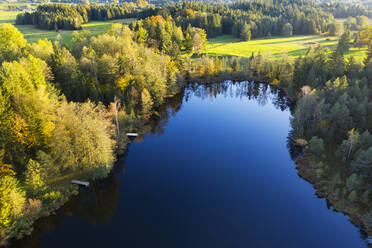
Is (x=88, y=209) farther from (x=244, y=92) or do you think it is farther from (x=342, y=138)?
(x=244, y=92)

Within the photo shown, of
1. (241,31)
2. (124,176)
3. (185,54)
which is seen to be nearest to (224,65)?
(185,54)

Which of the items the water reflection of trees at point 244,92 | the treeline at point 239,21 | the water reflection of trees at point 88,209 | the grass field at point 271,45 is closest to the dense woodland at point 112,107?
the water reflection of trees at point 88,209

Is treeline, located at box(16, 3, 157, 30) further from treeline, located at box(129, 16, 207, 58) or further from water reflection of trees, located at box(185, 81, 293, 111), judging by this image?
water reflection of trees, located at box(185, 81, 293, 111)

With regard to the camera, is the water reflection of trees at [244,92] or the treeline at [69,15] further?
the treeline at [69,15]

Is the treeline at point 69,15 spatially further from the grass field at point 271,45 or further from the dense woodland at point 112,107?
the dense woodland at point 112,107

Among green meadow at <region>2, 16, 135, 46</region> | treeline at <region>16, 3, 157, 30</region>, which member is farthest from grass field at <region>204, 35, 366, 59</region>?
green meadow at <region>2, 16, 135, 46</region>

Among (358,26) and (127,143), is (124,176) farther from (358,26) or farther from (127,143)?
(358,26)

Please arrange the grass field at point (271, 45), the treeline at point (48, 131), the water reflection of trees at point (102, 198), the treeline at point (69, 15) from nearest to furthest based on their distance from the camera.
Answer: the water reflection of trees at point (102, 198), the treeline at point (48, 131), the grass field at point (271, 45), the treeline at point (69, 15)
